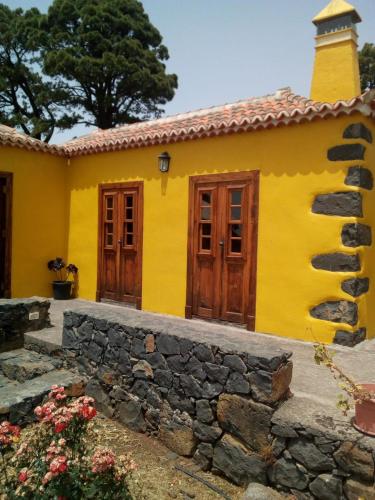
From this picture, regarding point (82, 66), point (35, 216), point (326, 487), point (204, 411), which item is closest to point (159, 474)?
point (204, 411)

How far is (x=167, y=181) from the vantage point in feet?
23.1

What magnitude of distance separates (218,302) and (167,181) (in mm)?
2317

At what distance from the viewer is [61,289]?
27.4ft

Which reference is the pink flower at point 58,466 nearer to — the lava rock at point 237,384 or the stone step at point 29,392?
the lava rock at point 237,384

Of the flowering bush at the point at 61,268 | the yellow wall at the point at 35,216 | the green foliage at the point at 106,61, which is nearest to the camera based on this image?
the yellow wall at the point at 35,216

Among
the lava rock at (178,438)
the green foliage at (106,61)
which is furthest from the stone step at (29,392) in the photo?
the green foliage at (106,61)

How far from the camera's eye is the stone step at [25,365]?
489 cm

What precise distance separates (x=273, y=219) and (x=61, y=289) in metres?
4.80

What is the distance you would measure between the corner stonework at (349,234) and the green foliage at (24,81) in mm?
17318

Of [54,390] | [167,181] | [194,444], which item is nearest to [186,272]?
[167,181]

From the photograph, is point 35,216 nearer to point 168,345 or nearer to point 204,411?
point 168,345

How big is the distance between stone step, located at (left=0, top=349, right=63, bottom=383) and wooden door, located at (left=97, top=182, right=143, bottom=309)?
8.00 ft

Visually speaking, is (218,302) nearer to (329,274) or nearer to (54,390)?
(329,274)

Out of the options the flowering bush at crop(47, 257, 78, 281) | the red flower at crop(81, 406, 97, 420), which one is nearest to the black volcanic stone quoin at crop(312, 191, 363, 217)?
the red flower at crop(81, 406, 97, 420)
